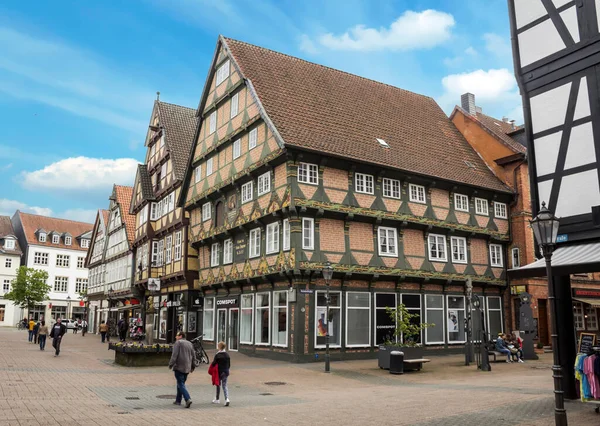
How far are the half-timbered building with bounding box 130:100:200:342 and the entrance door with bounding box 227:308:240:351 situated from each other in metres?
4.29

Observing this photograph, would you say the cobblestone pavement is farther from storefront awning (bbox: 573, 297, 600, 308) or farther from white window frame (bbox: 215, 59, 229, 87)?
white window frame (bbox: 215, 59, 229, 87)

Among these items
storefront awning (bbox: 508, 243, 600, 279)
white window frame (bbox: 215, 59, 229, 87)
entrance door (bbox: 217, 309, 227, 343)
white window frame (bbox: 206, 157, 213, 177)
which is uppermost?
white window frame (bbox: 215, 59, 229, 87)

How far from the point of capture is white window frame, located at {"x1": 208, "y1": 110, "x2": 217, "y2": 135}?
30953 mm

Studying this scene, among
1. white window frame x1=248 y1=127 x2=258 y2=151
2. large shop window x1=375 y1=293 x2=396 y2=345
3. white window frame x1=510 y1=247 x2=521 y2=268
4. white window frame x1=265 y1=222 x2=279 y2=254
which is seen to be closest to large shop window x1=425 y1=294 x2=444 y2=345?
large shop window x1=375 y1=293 x2=396 y2=345

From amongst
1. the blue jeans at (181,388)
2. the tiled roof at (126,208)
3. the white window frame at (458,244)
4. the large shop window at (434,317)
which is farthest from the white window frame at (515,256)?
the tiled roof at (126,208)

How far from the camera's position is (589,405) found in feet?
38.9

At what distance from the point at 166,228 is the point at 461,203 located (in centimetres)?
1831

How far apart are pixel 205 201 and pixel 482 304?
51.0 feet

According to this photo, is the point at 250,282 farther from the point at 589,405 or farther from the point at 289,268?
the point at 589,405

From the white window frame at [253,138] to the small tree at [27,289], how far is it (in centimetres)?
4997

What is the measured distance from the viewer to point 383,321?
25.3m

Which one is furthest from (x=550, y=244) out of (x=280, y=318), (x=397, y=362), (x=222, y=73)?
(x=222, y=73)

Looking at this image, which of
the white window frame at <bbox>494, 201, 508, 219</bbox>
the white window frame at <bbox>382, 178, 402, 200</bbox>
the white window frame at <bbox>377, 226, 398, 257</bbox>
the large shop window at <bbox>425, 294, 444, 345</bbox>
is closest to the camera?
the white window frame at <bbox>377, 226, 398, 257</bbox>

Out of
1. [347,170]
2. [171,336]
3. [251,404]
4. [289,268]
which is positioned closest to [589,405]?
[251,404]
